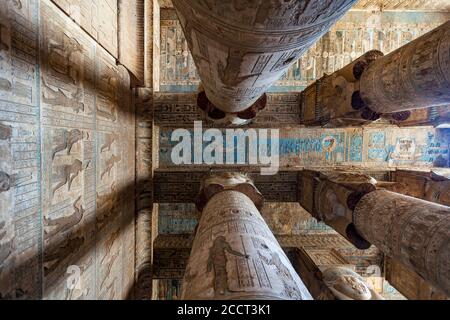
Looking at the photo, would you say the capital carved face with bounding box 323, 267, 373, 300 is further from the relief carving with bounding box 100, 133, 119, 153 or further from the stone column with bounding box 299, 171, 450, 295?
the relief carving with bounding box 100, 133, 119, 153

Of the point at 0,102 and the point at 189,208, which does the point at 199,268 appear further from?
the point at 189,208

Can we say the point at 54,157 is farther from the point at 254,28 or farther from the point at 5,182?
the point at 254,28

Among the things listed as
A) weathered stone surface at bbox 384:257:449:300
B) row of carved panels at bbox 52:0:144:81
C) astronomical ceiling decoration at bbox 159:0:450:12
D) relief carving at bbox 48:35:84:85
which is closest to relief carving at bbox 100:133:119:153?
relief carving at bbox 48:35:84:85

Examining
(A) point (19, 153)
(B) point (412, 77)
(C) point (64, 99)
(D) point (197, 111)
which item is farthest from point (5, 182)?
(D) point (197, 111)

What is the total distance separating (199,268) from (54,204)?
1.49 m

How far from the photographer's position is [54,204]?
2.38m

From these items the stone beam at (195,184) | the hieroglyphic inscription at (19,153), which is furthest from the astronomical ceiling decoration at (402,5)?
the hieroglyphic inscription at (19,153)

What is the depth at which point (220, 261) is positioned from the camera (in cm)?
188

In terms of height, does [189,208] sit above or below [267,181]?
below

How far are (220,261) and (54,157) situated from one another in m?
1.75

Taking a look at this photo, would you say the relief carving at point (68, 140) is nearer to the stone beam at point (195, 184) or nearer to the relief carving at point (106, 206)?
the relief carving at point (106, 206)

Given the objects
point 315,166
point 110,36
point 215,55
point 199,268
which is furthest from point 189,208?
point 215,55

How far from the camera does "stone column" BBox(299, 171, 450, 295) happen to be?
2328 millimetres

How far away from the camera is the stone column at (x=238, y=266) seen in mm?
1577
